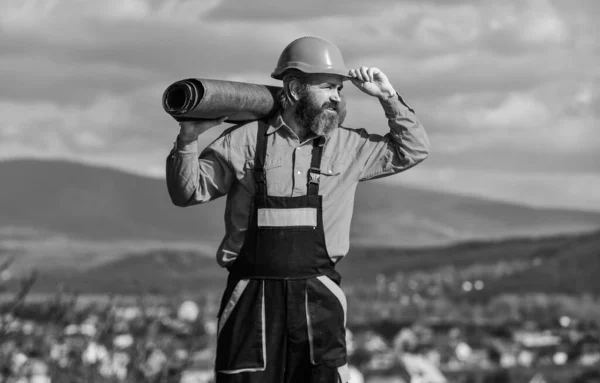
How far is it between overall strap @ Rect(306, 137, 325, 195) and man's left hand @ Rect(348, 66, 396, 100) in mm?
318

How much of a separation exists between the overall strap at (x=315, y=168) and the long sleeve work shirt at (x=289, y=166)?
0.02 meters

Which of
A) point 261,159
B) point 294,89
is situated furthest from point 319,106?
point 261,159

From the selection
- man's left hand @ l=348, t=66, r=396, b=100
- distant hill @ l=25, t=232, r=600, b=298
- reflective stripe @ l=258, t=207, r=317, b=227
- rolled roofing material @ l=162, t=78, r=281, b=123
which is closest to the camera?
rolled roofing material @ l=162, t=78, r=281, b=123

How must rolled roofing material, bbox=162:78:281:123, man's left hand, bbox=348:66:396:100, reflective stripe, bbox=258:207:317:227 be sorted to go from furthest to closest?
man's left hand, bbox=348:66:396:100 → reflective stripe, bbox=258:207:317:227 → rolled roofing material, bbox=162:78:281:123

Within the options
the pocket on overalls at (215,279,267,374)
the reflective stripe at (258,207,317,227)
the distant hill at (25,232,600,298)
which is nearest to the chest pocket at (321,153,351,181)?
the reflective stripe at (258,207,317,227)

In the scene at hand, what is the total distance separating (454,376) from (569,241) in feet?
261

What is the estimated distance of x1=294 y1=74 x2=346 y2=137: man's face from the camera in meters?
6.10

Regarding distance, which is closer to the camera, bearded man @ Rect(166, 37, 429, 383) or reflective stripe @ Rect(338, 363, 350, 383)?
bearded man @ Rect(166, 37, 429, 383)

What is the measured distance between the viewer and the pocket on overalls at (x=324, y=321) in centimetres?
606

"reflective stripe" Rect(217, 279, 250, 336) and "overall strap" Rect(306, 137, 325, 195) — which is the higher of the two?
"overall strap" Rect(306, 137, 325, 195)

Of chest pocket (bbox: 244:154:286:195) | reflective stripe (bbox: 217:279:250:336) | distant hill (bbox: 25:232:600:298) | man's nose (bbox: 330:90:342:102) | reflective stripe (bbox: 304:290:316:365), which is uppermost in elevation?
distant hill (bbox: 25:232:600:298)

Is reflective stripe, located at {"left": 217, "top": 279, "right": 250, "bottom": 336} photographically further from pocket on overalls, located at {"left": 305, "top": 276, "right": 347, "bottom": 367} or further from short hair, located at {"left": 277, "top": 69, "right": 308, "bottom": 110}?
short hair, located at {"left": 277, "top": 69, "right": 308, "bottom": 110}

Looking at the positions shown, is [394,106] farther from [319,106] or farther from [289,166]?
[289,166]

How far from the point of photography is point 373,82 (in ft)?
20.0
